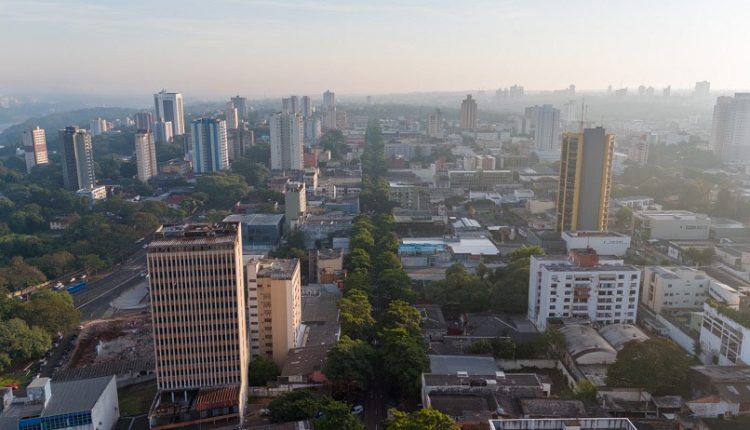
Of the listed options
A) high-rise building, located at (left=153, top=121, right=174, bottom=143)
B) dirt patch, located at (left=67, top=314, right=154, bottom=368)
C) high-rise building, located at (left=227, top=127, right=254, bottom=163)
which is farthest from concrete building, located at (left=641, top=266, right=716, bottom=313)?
high-rise building, located at (left=153, top=121, right=174, bottom=143)

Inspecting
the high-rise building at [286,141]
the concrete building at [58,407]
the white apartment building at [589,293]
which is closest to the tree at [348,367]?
the concrete building at [58,407]

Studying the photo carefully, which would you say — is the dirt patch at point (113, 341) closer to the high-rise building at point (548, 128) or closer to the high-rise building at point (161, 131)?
the high-rise building at point (548, 128)

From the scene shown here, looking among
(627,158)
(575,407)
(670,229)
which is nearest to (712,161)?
(627,158)

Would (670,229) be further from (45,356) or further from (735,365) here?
(45,356)

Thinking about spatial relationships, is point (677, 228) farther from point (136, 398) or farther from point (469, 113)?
point (469, 113)

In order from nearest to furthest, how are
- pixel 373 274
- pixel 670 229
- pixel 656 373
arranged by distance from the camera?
pixel 656 373
pixel 373 274
pixel 670 229

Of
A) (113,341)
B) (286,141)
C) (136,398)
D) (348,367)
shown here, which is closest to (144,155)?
(286,141)
